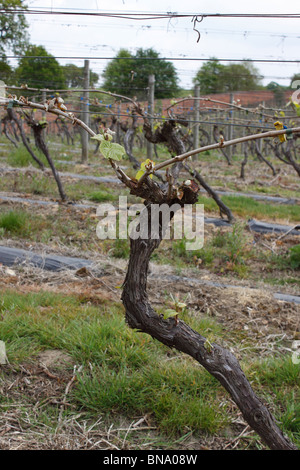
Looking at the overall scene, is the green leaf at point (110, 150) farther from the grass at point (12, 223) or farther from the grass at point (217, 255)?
the grass at point (12, 223)

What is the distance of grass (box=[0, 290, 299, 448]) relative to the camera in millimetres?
2242

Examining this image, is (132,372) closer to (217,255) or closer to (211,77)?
(217,255)

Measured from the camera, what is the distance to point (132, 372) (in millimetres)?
2523

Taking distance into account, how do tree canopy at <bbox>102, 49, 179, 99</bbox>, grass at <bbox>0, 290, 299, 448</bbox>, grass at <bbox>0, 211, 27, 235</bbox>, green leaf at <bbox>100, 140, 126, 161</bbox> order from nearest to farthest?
1. green leaf at <bbox>100, 140, 126, 161</bbox>
2. grass at <bbox>0, 290, 299, 448</bbox>
3. grass at <bbox>0, 211, 27, 235</bbox>
4. tree canopy at <bbox>102, 49, 179, 99</bbox>

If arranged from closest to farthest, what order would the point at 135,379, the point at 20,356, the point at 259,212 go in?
the point at 135,379
the point at 20,356
the point at 259,212

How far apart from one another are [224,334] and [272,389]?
0.69 metres

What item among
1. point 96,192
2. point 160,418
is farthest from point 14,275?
point 96,192

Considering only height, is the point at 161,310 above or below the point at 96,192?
below


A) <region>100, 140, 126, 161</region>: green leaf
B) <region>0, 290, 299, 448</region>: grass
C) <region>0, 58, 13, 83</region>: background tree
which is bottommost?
<region>0, 290, 299, 448</region>: grass

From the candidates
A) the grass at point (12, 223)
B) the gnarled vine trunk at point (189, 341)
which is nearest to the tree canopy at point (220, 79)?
the grass at point (12, 223)

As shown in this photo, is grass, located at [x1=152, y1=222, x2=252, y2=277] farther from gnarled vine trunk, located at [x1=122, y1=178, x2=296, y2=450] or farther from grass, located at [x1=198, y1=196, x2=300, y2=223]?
gnarled vine trunk, located at [x1=122, y1=178, x2=296, y2=450]

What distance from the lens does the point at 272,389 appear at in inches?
97.3

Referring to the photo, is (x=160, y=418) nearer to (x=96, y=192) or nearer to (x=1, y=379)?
(x=1, y=379)

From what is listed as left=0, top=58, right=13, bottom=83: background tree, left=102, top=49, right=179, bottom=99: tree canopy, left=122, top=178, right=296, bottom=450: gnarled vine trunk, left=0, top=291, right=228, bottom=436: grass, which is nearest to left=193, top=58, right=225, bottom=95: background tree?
left=102, top=49, right=179, bottom=99: tree canopy
